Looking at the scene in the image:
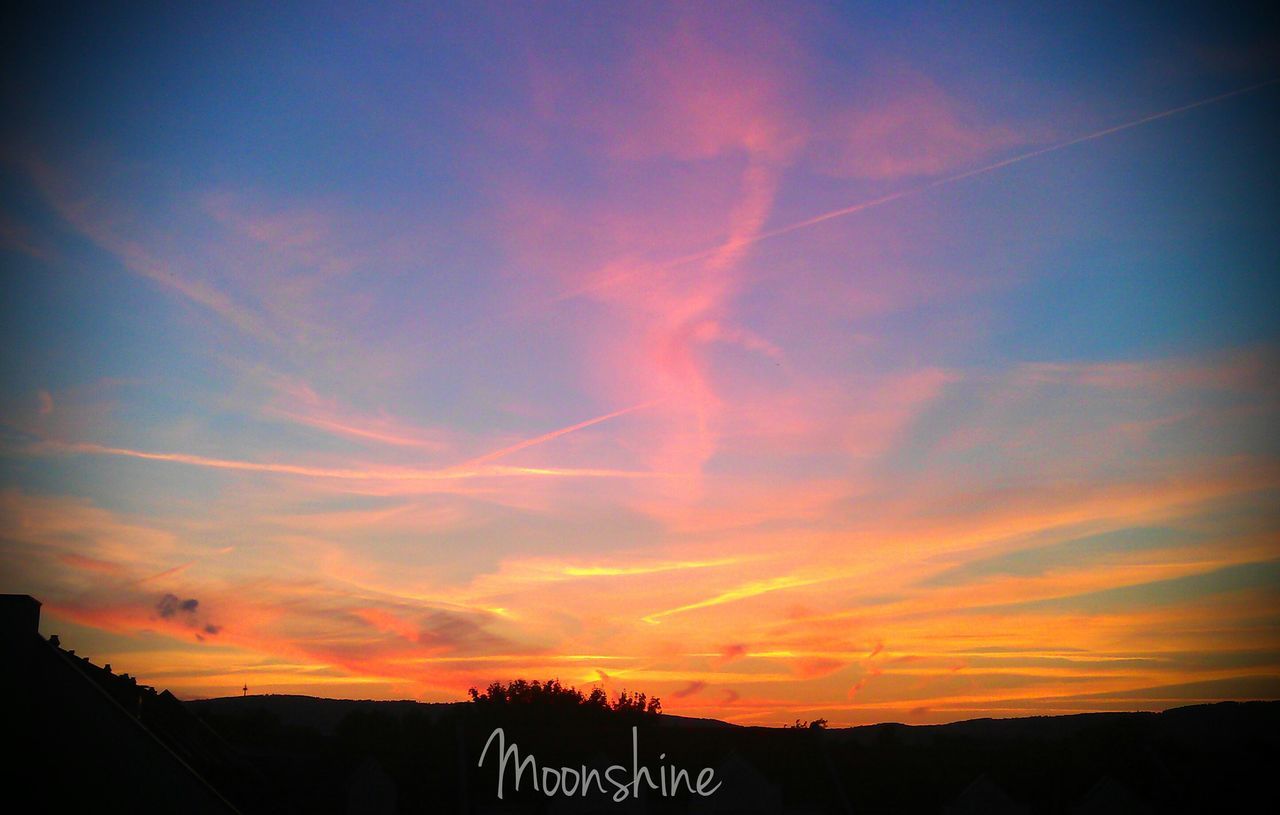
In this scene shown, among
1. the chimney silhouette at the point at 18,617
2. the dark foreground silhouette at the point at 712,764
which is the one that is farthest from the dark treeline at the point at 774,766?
the chimney silhouette at the point at 18,617

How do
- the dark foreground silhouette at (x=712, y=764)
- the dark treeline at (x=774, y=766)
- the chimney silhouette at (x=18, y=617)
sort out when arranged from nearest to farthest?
the chimney silhouette at (x=18, y=617) → the dark foreground silhouette at (x=712, y=764) → the dark treeline at (x=774, y=766)

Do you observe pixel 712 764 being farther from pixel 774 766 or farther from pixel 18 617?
pixel 18 617

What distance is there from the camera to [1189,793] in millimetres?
51281

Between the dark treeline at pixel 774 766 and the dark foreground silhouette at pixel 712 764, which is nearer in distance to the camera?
the dark foreground silhouette at pixel 712 764

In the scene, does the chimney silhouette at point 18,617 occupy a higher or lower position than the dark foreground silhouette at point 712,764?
higher

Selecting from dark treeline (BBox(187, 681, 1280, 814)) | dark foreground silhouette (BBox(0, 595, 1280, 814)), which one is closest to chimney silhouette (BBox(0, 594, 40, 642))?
dark foreground silhouette (BBox(0, 595, 1280, 814))

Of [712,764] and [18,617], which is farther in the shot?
[712,764]

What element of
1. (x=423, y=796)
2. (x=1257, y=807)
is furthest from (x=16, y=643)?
(x=1257, y=807)

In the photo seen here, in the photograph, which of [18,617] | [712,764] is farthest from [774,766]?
[18,617]

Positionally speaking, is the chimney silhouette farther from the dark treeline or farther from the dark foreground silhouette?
the dark treeline

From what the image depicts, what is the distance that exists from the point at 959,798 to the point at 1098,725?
104 feet

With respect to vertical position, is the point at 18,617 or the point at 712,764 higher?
the point at 18,617

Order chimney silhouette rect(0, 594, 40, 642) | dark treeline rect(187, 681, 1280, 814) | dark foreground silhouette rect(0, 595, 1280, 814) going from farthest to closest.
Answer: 1. dark treeline rect(187, 681, 1280, 814)
2. dark foreground silhouette rect(0, 595, 1280, 814)
3. chimney silhouette rect(0, 594, 40, 642)

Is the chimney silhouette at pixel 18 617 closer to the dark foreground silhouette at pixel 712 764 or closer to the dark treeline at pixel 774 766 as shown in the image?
the dark foreground silhouette at pixel 712 764
